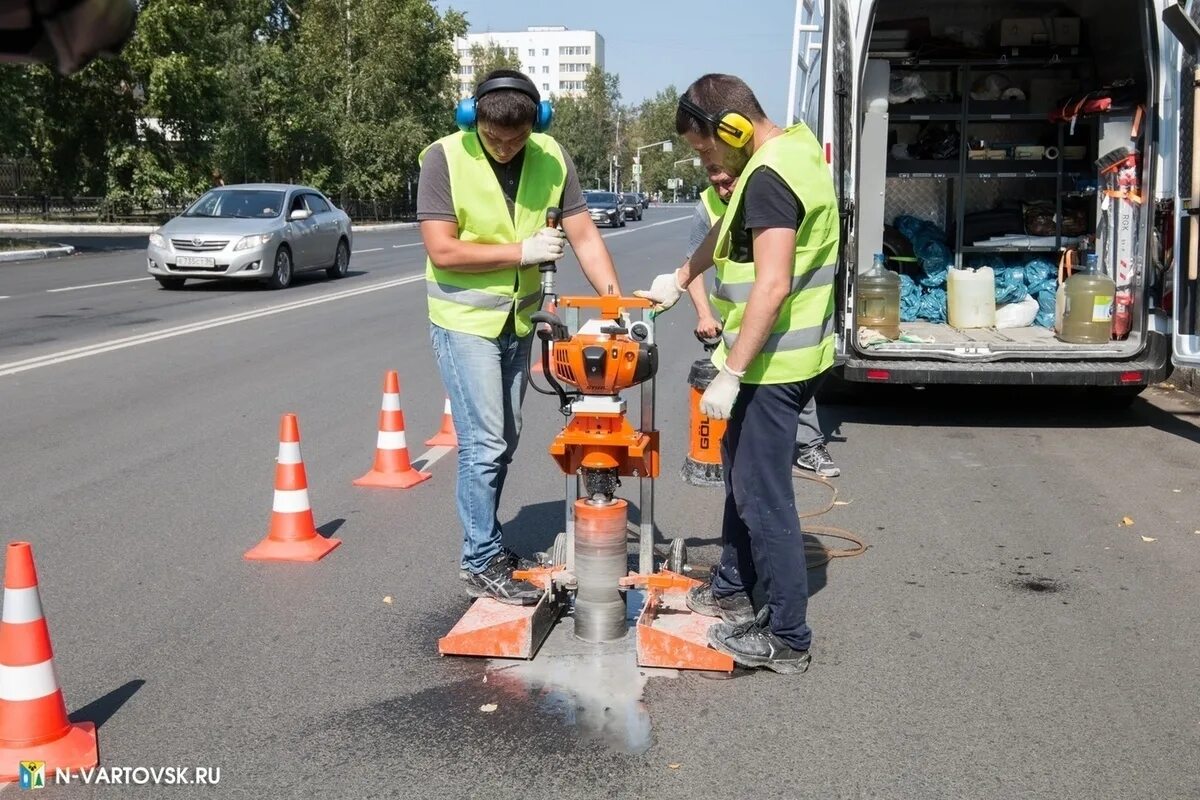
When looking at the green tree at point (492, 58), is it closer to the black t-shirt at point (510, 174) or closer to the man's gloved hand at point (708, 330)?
the man's gloved hand at point (708, 330)

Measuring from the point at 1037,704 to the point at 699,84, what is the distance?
92.3 inches

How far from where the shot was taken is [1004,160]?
11719 millimetres

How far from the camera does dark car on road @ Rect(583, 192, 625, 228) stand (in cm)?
4672

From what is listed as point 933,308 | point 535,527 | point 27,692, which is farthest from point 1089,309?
point 27,692

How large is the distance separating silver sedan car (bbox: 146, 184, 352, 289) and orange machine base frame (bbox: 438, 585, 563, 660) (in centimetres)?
1523

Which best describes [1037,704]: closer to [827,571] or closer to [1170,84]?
[827,571]

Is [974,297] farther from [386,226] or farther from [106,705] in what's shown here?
[386,226]

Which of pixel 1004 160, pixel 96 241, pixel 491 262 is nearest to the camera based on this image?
pixel 491 262

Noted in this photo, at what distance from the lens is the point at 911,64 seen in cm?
1161

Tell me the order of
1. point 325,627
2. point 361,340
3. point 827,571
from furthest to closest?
point 361,340 < point 827,571 < point 325,627

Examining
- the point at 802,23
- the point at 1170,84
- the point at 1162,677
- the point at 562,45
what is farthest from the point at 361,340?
the point at 562,45

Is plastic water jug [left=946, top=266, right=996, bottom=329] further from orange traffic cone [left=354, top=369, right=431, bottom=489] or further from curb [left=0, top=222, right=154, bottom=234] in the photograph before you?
curb [left=0, top=222, right=154, bottom=234]

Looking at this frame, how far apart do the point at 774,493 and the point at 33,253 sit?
24.7 m

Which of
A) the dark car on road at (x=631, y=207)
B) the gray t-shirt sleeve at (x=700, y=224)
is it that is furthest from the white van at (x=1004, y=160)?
the dark car on road at (x=631, y=207)
